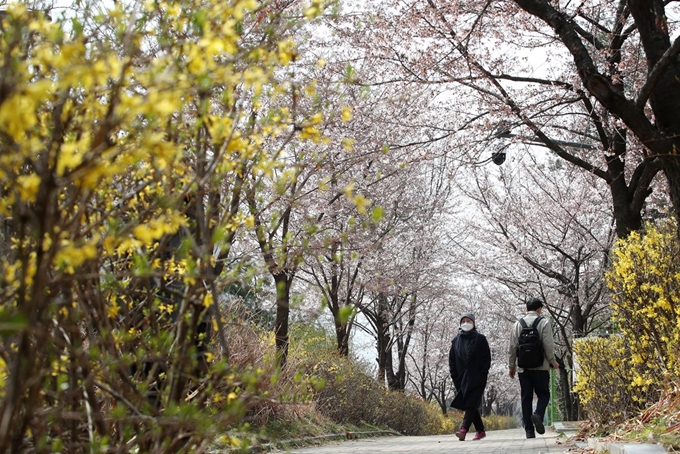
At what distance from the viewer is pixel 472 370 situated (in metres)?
11.8

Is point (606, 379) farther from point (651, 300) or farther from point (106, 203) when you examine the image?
point (106, 203)

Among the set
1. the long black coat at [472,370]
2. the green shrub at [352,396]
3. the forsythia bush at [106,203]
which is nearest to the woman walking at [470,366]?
the long black coat at [472,370]

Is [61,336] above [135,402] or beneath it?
above

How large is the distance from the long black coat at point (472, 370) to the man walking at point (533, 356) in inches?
22.7

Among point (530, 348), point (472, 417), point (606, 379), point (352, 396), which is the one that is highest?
point (530, 348)

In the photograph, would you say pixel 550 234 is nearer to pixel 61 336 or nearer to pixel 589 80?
pixel 589 80

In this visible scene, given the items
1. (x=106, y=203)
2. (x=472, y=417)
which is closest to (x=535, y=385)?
(x=472, y=417)

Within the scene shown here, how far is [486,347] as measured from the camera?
11828 millimetres

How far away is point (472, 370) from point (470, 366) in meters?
0.07

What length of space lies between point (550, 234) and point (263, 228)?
72.7 ft

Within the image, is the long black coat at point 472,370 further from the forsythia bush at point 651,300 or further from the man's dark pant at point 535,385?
the forsythia bush at point 651,300

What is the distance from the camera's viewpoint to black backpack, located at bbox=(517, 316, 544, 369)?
10.9 metres

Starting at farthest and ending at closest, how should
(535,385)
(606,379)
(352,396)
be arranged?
(352,396)
(535,385)
(606,379)

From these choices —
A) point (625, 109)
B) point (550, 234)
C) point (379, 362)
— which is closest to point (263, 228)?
point (625, 109)
